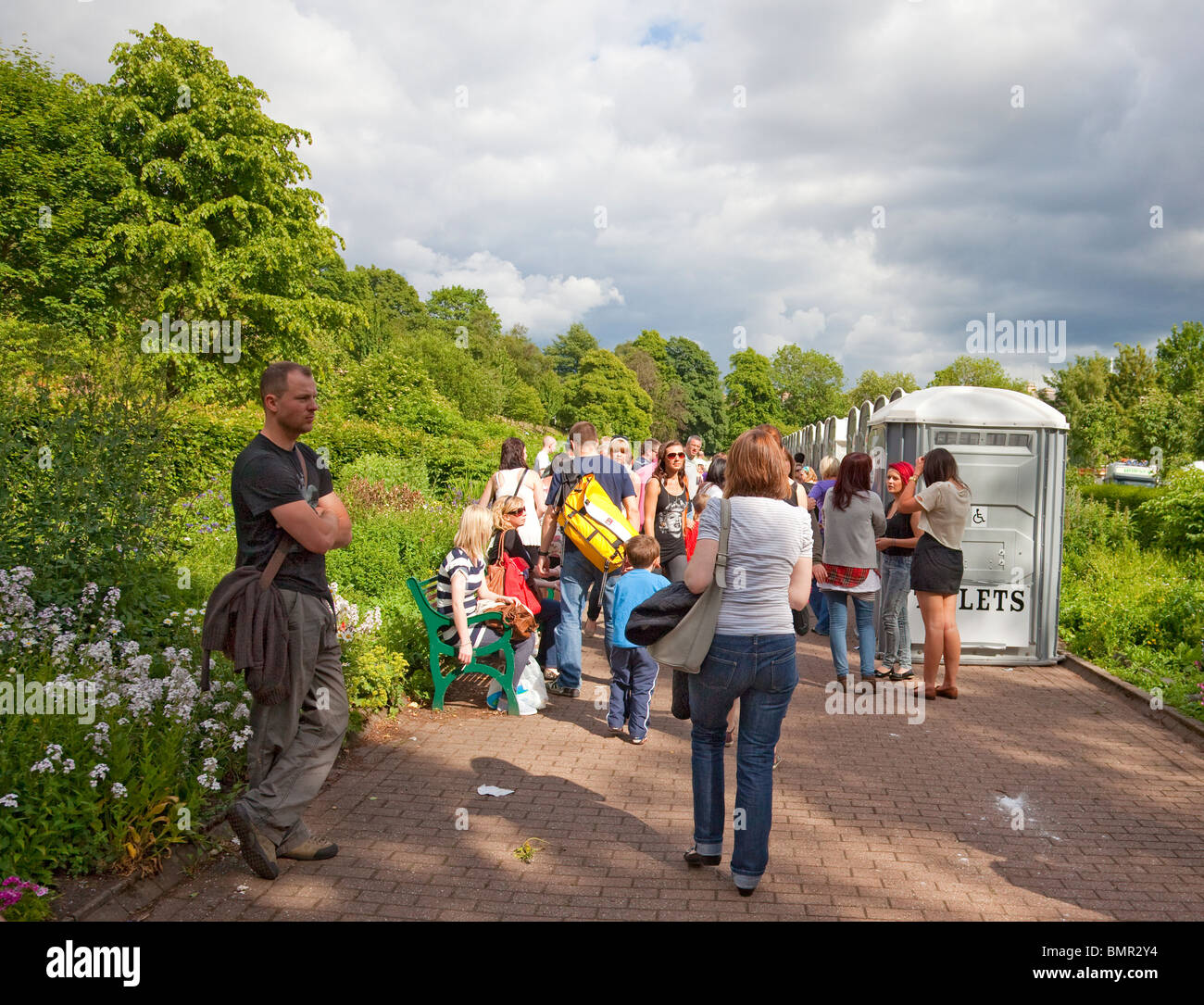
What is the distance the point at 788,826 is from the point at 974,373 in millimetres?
77094

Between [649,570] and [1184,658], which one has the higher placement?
[649,570]

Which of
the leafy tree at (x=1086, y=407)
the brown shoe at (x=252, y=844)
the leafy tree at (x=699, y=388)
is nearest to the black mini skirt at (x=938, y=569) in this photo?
the brown shoe at (x=252, y=844)

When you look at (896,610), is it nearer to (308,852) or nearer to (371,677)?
(371,677)

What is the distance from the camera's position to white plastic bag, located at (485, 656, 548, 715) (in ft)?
22.9

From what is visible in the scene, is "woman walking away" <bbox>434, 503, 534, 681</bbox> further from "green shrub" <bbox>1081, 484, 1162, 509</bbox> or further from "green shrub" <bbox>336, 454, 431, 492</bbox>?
"green shrub" <bbox>1081, 484, 1162, 509</bbox>

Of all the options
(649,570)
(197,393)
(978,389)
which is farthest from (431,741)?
(197,393)

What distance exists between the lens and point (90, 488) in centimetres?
584

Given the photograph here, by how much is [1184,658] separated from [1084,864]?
505 cm

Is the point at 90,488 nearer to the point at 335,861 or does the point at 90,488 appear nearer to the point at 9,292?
the point at 335,861

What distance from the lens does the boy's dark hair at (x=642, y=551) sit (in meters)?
6.32

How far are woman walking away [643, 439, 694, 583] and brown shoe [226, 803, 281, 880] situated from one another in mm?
4572

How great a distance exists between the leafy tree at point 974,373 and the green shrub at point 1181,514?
200ft

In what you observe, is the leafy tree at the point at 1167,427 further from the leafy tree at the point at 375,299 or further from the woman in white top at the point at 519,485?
the leafy tree at the point at 375,299

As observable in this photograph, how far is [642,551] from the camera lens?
20.7ft
